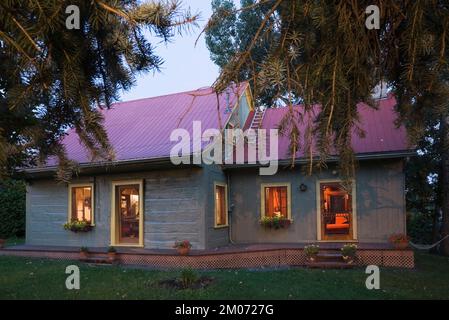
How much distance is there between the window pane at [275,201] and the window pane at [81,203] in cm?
537

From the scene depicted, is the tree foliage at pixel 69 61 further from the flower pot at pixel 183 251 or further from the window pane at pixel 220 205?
the window pane at pixel 220 205

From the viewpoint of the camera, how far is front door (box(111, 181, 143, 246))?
12.4 meters

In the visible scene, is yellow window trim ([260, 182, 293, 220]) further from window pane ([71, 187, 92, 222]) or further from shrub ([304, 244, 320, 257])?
window pane ([71, 187, 92, 222])

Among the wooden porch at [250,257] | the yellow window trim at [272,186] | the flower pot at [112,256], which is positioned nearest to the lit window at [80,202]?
the wooden porch at [250,257]

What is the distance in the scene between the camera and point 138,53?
270 centimetres

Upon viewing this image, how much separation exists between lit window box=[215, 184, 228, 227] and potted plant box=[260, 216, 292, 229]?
3.80ft

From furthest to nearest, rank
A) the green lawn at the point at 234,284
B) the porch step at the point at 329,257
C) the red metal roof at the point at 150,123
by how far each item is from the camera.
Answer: the red metal roof at the point at 150,123 → the porch step at the point at 329,257 → the green lawn at the point at 234,284

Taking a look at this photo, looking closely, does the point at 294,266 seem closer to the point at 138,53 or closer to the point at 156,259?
the point at 156,259

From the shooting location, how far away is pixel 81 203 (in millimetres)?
13250

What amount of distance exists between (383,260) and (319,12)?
9047mm

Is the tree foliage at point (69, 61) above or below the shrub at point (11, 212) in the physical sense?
above

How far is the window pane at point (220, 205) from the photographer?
1240cm

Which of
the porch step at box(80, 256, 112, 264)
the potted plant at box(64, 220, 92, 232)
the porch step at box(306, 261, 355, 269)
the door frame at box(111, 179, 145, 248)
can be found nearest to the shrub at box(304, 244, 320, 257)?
the porch step at box(306, 261, 355, 269)
